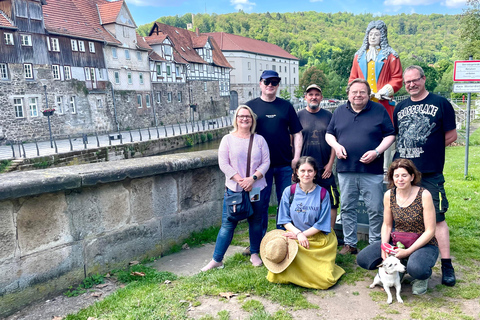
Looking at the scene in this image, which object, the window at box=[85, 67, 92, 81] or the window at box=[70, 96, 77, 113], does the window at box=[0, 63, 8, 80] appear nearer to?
the window at box=[70, 96, 77, 113]

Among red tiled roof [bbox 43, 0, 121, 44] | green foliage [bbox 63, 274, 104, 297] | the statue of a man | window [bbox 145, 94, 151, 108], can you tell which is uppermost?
red tiled roof [bbox 43, 0, 121, 44]

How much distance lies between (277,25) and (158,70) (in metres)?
106

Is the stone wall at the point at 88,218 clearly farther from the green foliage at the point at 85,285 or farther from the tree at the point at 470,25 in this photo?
the tree at the point at 470,25

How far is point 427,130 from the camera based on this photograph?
357 centimetres

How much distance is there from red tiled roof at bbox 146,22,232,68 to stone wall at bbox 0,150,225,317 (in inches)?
1483

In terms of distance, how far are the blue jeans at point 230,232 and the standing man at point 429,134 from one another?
163 centimetres

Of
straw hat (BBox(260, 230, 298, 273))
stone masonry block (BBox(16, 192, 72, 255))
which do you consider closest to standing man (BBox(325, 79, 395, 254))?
straw hat (BBox(260, 230, 298, 273))

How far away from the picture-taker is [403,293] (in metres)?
3.21

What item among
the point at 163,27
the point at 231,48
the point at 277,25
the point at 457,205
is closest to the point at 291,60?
the point at 231,48

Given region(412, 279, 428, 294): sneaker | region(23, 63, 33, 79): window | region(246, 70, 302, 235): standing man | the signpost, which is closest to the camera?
region(412, 279, 428, 294): sneaker

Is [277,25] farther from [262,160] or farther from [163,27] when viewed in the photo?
[262,160]

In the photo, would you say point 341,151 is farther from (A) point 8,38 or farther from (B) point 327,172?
(A) point 8,38

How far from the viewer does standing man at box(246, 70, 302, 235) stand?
13.2 feet

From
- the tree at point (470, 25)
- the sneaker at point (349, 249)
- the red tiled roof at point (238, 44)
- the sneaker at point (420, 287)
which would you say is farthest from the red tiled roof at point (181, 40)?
the sneaker at point (420, 287)
